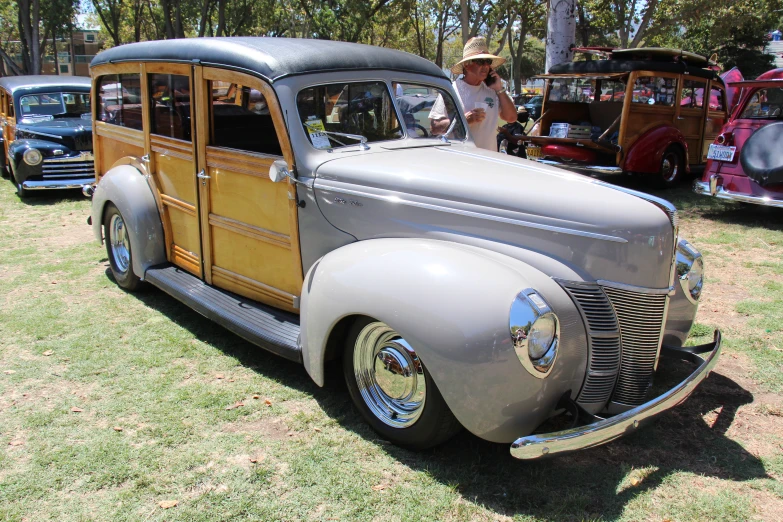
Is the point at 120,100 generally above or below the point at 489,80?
below

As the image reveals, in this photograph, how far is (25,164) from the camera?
8.85 meters

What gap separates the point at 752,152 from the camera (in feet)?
25.0

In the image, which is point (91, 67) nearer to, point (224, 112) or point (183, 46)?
point (183, 46)

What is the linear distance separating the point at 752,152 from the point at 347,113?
20.3 feet

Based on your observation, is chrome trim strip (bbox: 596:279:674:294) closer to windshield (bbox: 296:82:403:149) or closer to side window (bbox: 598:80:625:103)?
windshield (bbox: 296:82:403:149)

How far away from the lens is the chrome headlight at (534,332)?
2.43 metres

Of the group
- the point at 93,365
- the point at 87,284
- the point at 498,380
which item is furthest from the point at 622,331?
the point at 87,284

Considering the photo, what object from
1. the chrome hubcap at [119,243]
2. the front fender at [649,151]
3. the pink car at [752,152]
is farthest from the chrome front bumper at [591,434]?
the front fender at [649,151]

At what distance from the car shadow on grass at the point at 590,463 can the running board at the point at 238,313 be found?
0.31 meters

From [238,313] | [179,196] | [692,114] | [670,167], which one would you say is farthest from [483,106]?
[692,114]

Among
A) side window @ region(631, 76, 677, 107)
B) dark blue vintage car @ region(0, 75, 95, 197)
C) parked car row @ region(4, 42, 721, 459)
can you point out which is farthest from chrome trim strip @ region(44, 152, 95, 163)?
side window @ region(631, 76, 677, 107)

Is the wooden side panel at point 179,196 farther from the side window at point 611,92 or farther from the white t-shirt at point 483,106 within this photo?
the side window at point 611,92

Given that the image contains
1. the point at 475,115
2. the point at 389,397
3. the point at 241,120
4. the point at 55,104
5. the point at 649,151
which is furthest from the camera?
the point at 55,104

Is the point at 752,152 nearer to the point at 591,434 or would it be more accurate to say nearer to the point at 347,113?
the point at 347,113
